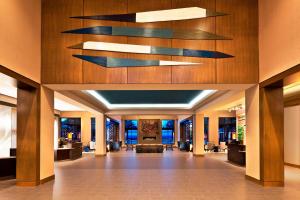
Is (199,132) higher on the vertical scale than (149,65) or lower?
lower

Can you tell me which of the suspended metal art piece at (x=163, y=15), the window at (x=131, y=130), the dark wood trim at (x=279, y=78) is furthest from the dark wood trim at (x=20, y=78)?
the window at (x=131, y=130)

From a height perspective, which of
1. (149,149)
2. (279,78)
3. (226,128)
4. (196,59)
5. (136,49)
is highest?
(136,49)

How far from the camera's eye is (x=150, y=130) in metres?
35.8

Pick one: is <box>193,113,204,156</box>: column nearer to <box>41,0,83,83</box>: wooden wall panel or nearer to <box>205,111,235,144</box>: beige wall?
<box>205,111,235,144</box>: beige wall

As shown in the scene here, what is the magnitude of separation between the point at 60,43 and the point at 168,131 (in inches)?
1161

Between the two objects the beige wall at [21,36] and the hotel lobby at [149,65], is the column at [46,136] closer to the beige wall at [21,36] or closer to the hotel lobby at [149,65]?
the hotel lobby at [149,65]

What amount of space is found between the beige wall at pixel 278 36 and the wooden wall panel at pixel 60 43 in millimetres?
5342

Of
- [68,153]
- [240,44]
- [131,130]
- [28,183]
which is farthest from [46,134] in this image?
[131,130]

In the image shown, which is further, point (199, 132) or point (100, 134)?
point (100, 134)

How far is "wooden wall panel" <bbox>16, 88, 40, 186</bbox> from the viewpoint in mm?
9422

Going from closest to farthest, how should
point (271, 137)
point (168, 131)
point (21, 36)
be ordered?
1. point (21, 36)
2. point (271, 137)
3. point (168, 131)

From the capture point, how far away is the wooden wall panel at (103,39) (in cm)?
980

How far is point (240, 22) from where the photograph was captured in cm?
980

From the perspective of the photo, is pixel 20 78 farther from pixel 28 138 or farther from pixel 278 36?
pixel 278 36
